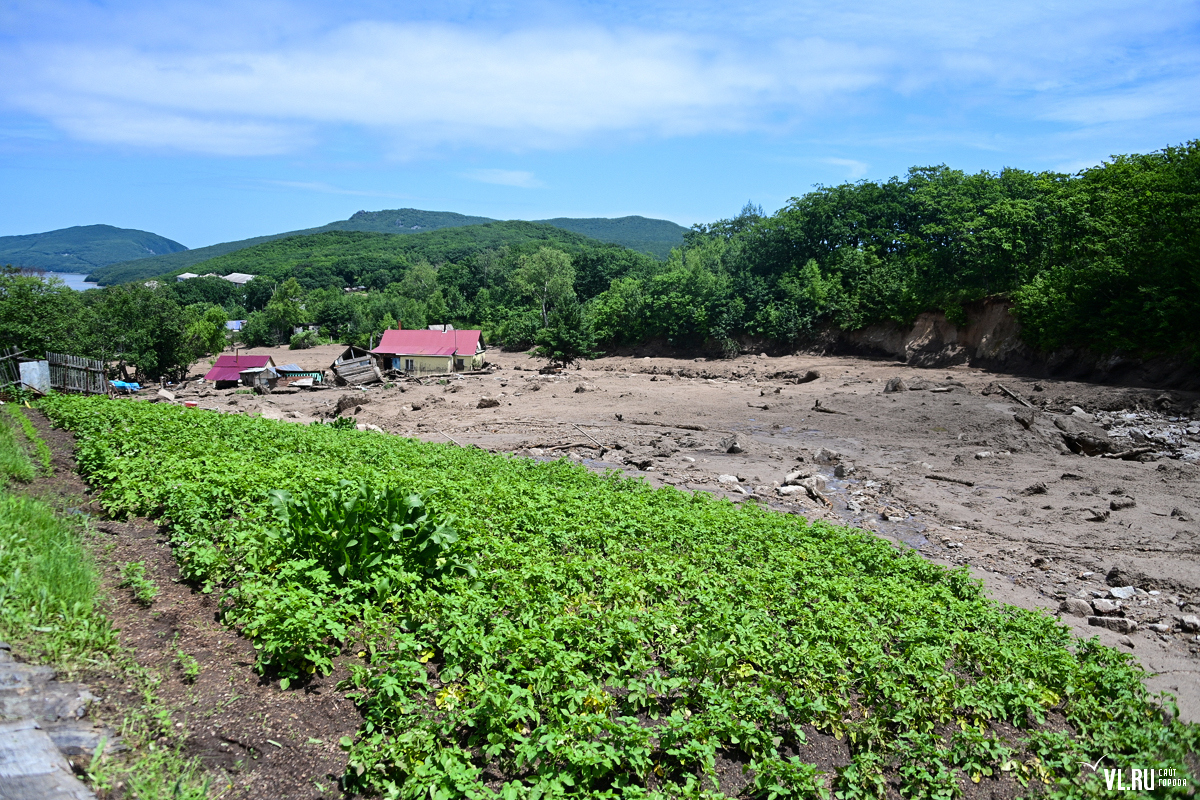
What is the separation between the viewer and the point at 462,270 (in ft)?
Answer: 362

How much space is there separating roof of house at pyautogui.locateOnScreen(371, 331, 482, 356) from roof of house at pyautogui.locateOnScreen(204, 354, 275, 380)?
7.75 meters

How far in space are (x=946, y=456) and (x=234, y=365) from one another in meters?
47.4

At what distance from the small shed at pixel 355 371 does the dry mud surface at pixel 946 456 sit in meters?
6.86

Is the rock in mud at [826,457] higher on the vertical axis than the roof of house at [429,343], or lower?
lower

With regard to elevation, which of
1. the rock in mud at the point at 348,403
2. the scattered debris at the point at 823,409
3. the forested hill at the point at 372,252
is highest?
the forested hill at the point at 372,252

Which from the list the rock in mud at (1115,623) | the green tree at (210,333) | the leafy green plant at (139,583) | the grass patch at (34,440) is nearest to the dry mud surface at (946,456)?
the rock in mud at (1115,623)

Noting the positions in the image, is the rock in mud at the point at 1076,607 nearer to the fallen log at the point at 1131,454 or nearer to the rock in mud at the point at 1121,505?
the rock in mud at the point at 1121,505

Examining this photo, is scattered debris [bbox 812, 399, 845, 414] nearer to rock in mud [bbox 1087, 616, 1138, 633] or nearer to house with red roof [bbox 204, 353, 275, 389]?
rock in mud [bbox 1087, 616, 1138, 633]

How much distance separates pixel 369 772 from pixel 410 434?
74.5ft

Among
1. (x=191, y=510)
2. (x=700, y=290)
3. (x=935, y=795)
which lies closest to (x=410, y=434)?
(x=191, y=510)

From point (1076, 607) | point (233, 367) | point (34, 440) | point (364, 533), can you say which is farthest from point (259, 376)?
point (1076, 607)

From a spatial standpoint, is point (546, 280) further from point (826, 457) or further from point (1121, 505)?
point (1121, 505)

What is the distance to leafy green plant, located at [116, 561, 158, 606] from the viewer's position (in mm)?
6141

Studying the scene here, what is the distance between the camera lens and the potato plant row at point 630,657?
4844mm
